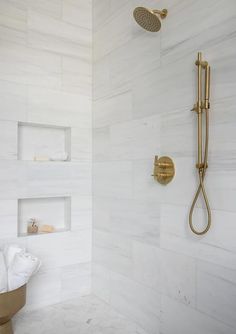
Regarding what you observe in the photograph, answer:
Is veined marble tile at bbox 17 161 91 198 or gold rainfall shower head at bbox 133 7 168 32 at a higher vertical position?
gold rainfall shower head at bbox 133 7 168 32

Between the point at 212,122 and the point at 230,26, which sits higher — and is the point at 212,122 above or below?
below

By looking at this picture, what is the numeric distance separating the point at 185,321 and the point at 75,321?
782mm

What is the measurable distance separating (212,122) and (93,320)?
4.95 feet

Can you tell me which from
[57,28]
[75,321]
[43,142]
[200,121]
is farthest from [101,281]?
[57,28]

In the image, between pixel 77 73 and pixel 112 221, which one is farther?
pixel 77 73

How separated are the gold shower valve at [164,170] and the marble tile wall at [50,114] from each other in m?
0.81

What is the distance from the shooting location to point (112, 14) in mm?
2275

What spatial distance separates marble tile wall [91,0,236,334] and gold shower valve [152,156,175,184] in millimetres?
39

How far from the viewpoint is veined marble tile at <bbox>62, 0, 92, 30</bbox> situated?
7.86 feet

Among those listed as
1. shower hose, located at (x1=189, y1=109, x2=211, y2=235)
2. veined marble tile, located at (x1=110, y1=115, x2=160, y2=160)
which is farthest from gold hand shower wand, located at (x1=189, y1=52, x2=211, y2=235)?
veined marble tile, located at (x1=110, y1=115, x2=160, y2=160)

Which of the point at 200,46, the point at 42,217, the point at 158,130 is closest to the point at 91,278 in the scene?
the point at 42,217

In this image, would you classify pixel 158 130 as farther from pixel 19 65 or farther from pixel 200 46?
pixel 19 65

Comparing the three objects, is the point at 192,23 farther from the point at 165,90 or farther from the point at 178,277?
the point at 178,277

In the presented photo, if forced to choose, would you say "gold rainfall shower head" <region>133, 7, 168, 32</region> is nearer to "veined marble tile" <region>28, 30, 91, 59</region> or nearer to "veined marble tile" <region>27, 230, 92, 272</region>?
"veined marble tile" <region>28, 30, 91, 59</region>
